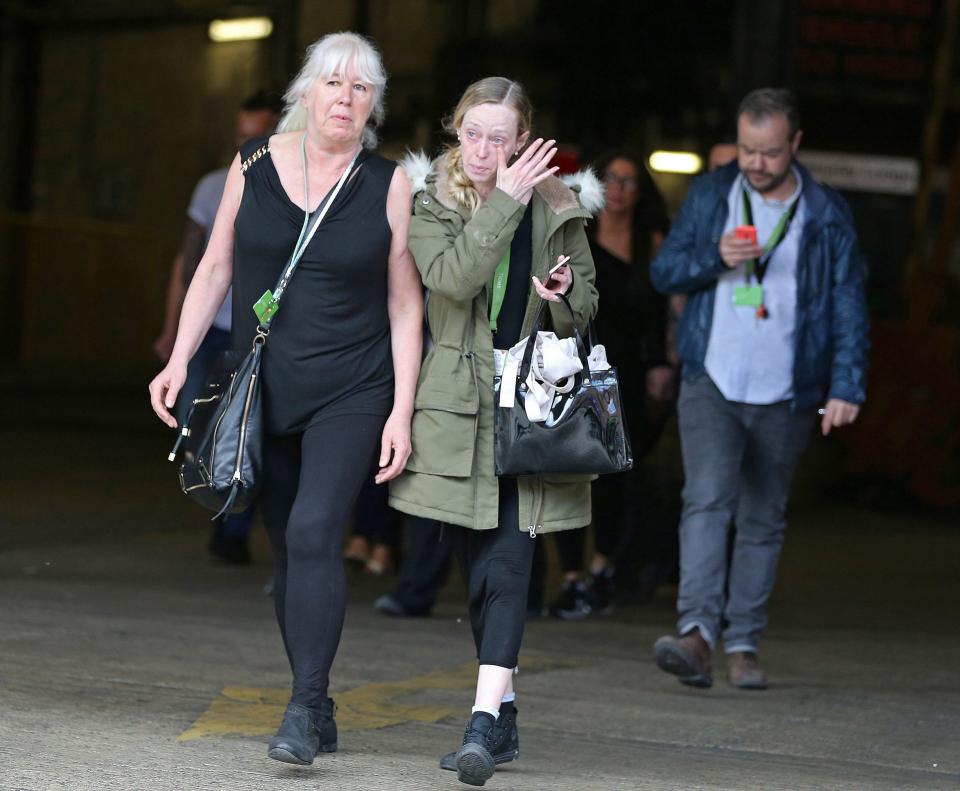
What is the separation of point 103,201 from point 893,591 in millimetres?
19104

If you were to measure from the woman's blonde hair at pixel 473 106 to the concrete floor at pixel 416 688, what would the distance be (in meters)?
1.48

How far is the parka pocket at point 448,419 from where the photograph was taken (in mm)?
4500

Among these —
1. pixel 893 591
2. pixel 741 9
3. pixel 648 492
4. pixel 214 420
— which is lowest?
pixel 893 591

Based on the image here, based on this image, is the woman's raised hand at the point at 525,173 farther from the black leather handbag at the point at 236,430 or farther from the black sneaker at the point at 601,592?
the black sneaker at the point at 601,592

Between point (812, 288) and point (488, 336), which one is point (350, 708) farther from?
point (812, 288)

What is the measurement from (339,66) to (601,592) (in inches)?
142

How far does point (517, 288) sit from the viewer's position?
4605 millimetres

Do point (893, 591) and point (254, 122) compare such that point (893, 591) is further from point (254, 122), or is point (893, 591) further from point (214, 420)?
point (214, 420)

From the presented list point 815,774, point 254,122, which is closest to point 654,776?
point 815,774

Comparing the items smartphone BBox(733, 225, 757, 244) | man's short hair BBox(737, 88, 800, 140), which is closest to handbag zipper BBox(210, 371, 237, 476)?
smartphone BBox(733, 225, 757, 244)

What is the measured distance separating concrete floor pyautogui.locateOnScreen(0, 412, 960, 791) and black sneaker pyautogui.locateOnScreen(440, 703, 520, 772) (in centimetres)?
4

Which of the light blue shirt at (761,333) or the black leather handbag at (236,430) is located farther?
the light blue shirt at (761,333)

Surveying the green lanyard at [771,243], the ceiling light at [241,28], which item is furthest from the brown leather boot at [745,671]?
the ceiling light at [241,28]

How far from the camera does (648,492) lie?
755 cm
